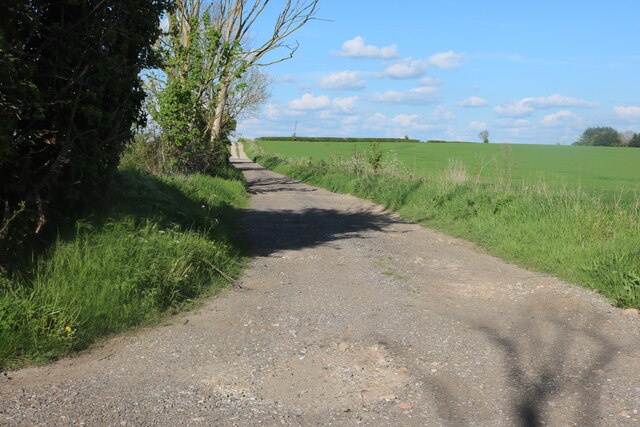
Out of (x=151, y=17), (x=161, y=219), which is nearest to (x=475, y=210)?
(x=161, y=219)

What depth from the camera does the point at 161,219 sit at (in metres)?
8.30

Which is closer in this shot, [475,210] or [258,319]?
[258,319]

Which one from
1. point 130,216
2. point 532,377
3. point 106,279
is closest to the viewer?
point 532,377

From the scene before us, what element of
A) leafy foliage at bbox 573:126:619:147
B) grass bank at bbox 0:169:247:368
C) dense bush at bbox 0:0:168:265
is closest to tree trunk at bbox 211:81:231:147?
grass bank at bbox 0:169:247:368

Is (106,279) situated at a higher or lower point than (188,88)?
lower

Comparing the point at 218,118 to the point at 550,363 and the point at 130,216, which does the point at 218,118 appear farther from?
the point at 550,363

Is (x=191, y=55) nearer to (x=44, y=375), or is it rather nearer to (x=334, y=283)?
(x=334, y=283)

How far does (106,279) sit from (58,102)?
1.89 metres

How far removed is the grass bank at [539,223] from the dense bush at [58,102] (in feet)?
21.3

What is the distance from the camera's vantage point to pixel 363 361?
498 cm

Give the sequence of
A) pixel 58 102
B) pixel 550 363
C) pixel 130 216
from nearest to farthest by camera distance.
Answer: pixel 550 363
pixel 58 102
pixel 130 216

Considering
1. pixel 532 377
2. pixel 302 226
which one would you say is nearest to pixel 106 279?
pixel 532 377

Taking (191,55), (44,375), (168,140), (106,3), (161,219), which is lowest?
(44,375)

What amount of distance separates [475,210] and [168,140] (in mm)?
10305
